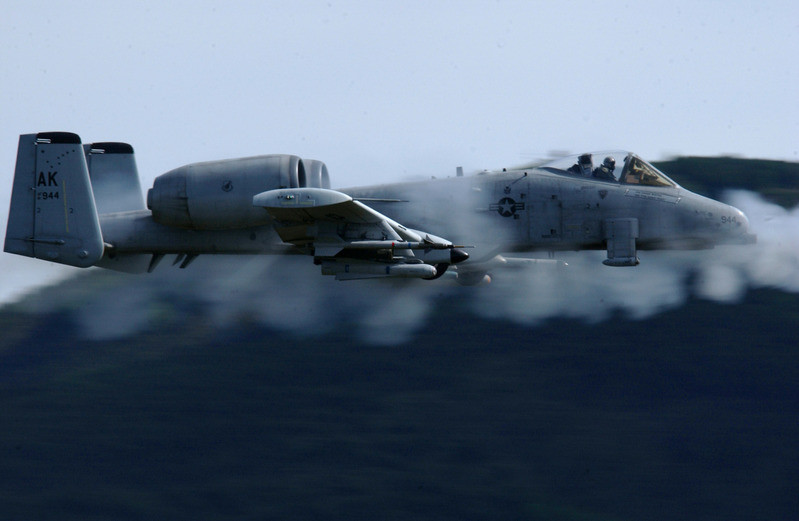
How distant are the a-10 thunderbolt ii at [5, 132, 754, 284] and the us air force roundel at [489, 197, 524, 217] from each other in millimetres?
18

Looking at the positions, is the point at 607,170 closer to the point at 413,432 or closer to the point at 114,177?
the point at 413,432

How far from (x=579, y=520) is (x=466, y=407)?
3.52 meters

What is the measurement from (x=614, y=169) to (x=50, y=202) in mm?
9943

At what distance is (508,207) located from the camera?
17109 millimetres

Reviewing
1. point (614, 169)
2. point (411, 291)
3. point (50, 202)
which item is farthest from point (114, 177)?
point (614, 169)

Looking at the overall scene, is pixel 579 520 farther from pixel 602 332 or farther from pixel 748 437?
pixel 602 332

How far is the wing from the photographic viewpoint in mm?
15844

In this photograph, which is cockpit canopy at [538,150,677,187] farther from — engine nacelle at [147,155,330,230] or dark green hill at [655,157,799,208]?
dark green hill at [655,157,799,208]

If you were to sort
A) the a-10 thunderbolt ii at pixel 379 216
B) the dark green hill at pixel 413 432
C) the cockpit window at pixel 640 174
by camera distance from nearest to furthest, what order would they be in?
the a-10 thunderbolt ii at pixel 379 216, the cockpit window at pixel 640 174, the dark green hill at pixel 413 432

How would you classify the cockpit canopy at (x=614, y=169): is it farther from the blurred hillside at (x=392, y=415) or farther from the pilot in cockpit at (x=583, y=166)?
the blurred hillside at (x=392, y=415)

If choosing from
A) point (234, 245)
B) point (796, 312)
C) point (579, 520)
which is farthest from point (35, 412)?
point (796, 312)

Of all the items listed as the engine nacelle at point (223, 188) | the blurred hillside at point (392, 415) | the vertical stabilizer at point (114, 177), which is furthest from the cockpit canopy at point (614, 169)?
the vertical stabilizer at point (114, 177)

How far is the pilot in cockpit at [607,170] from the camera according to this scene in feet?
56.0

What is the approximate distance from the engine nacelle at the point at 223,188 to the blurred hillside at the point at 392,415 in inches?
132
